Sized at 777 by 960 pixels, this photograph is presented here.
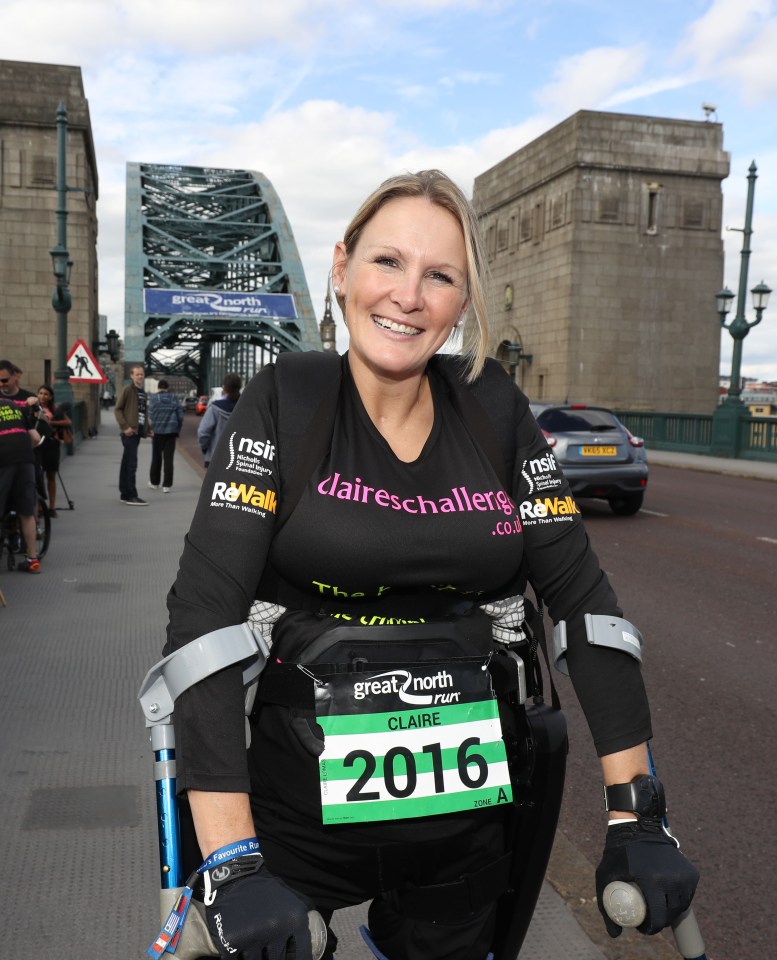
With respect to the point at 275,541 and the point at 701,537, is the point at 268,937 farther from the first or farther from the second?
the point at 701,537

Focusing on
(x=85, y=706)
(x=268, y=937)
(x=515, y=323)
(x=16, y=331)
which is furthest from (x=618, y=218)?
(x=268, y=937)

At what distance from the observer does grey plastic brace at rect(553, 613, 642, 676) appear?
164 centimetres

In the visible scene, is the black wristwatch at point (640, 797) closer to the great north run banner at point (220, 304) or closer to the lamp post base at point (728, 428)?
the lamp post base at point (728, 428)

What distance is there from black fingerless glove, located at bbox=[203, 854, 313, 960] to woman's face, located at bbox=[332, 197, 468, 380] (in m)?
0.87

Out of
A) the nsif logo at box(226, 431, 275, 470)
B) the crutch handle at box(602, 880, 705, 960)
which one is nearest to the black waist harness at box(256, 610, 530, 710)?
the nsif logo at box(226, 431, 275, 470)

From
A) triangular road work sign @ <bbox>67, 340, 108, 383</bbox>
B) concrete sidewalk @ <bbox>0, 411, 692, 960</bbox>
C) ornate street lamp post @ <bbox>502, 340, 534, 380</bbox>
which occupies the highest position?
ornate street lamp post @ <bbox>502, 340, 534, 380</bbox>

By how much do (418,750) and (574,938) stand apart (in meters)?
1.45

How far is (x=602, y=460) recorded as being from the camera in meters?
12.6

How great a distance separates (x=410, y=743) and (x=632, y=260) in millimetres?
41802

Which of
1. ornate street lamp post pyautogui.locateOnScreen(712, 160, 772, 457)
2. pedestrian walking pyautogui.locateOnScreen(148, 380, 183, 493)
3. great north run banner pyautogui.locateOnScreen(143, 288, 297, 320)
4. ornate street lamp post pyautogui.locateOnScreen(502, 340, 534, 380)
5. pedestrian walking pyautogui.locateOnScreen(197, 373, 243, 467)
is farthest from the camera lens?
great north run banner pyautogui.locateOnScreen(143, 288, 297, 320)

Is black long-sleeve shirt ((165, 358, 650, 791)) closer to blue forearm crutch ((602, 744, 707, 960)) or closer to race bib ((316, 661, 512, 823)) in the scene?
race bib ((316, 661, 512, 823))

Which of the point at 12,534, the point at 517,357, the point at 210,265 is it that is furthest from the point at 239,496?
the point at 210,265

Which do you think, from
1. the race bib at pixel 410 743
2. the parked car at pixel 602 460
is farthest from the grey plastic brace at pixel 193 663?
the parked car at pixel 602 460

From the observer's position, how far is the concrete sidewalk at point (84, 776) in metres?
2.72
